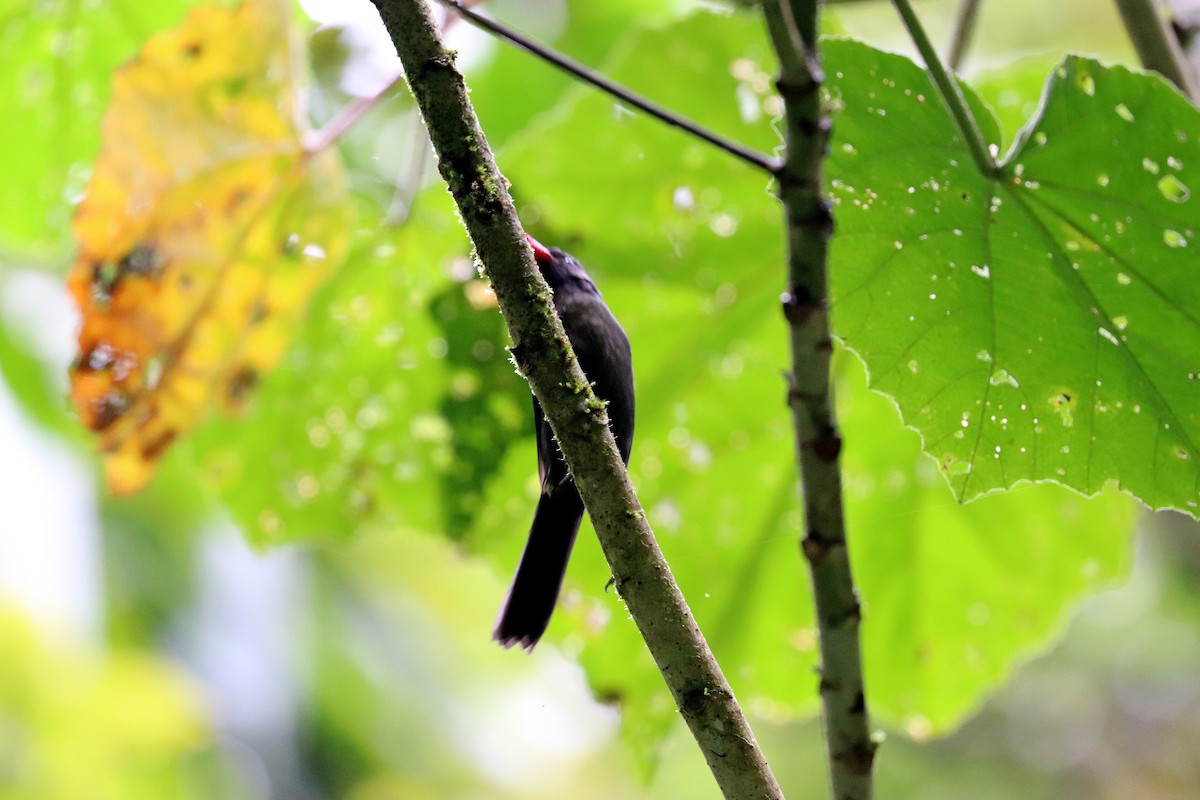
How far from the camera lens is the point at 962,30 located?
2.13 meters

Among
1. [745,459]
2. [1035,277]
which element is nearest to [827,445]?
[1035,277]

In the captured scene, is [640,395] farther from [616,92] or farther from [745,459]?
[616,92]

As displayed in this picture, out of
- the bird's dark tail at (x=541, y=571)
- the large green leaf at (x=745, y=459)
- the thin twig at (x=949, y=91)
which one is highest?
the large green leaf at (x=745, y=459)

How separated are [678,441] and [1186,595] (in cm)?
631

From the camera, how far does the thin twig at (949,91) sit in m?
1.42

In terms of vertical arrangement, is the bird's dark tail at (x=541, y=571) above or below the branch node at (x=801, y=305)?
above

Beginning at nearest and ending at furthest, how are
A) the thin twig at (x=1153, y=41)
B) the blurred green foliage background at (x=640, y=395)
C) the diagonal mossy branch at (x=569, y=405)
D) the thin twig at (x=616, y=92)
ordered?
the diagonal mossy branch at (x=569, y=405) → the thin twig at (x=616, y=92) → the thin twig at (x=1153, y=41) → the blurred green foliage background at (x=640, y=395)

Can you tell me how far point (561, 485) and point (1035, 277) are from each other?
2.88 feet

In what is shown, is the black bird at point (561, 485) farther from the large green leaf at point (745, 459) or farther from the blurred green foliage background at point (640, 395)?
the large green leaf at point (745, 459)

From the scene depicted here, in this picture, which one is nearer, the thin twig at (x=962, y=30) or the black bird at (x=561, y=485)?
the black bird at (x=561, y=485)

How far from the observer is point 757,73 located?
248 cm

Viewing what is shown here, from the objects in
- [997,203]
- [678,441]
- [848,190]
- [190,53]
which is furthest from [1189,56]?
[190,53]

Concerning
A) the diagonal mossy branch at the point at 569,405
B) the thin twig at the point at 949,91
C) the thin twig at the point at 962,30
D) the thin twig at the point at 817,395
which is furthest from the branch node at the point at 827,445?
the thin twig at the point at 962,30

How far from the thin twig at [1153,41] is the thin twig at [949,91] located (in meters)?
0.63
